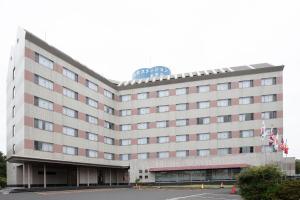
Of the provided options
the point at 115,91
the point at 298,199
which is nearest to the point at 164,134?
the point at 115,91

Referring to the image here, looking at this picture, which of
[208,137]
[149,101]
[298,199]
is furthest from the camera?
[149,101]

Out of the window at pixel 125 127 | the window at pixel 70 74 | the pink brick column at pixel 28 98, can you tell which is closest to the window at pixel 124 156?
the window at pixel 125 127

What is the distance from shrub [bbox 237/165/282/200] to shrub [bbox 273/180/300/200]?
1894 mm

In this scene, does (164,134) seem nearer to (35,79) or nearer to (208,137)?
(208,137)

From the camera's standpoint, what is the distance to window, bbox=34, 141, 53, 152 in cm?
4903

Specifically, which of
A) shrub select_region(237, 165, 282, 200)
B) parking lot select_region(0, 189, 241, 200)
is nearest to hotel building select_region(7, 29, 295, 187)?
parking lot select_region(0, 189, 241, 200)

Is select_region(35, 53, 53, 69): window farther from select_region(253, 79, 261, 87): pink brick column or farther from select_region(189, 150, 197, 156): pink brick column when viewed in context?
select_region(253, 79, 261, 87): pink brick column

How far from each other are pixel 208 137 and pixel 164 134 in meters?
8.49

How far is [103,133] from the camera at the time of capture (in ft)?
224

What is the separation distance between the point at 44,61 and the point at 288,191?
135 ft

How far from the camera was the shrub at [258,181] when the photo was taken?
2259 centimetres

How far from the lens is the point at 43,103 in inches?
2032

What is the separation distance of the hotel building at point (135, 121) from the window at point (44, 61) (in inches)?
5.4

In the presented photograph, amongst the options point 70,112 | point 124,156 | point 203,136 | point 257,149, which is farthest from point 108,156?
point 257,149
